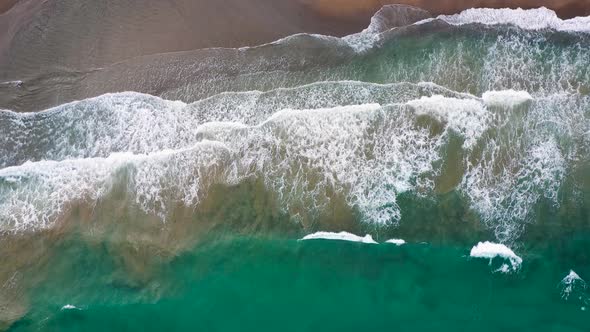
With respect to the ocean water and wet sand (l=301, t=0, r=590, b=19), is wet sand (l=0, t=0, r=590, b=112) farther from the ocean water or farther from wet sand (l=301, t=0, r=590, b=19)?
the ocean water

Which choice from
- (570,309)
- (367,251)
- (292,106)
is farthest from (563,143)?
(292,106)

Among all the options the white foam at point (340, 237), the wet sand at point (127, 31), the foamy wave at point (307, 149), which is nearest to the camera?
the white foam at point (340, 237)

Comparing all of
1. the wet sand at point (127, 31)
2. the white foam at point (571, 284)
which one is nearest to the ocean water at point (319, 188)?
the white foam at point (571, 284)

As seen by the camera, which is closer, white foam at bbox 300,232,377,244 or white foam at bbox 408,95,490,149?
white foam at bbox 300,232,377,244

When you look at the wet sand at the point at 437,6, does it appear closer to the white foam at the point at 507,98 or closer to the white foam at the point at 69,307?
the white foam at the point at 507,98

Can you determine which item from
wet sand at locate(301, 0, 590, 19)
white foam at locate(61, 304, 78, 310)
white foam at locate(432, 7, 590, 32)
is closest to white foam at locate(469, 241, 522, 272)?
white foam at locate(432, 7, 590, 32)

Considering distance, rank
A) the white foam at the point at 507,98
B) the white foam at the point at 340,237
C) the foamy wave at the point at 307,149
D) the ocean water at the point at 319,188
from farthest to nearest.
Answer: the white foam at the point at 507,98 → the foamy wave at the point at 307,149 → the white foam at the point at 340,237 → the ocean water at the point at 319,188

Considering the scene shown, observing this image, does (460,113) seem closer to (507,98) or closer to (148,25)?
(507,98)
